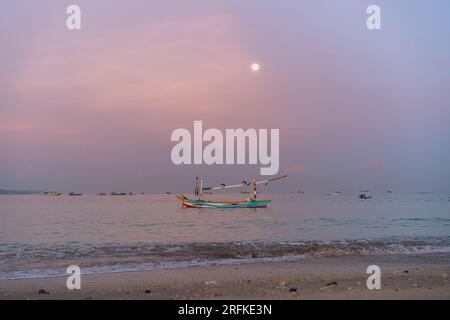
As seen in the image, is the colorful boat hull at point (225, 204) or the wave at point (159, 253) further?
the colorful boat hull at point (225, 204)

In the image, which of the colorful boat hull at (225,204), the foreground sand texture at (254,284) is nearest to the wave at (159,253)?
the foreground sand texture at (254,284)

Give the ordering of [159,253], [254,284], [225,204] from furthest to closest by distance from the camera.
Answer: [225,204]
[159,253]
[254,284]

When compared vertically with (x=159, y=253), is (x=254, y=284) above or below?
above

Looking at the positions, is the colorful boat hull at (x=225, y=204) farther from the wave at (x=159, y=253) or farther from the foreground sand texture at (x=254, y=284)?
the foreground sand texture at (x=254, y=284)

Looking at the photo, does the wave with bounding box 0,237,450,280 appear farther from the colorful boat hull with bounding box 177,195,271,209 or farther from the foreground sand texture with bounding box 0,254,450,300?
the colorful boat hull with bounding box 177,195,271,209

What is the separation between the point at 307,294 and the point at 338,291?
3.04 ft

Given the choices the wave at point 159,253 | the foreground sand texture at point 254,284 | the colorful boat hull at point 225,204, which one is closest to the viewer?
the foreground sand texture at point 254,284

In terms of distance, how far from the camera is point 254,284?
12.9 meters

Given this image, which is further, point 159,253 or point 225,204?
point 225,204

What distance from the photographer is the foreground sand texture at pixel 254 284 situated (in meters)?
11.1

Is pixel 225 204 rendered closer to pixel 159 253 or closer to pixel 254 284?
pixel 159 253

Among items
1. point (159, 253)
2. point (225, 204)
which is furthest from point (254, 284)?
point (225, 204)

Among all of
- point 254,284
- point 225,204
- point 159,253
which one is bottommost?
point 225,204
